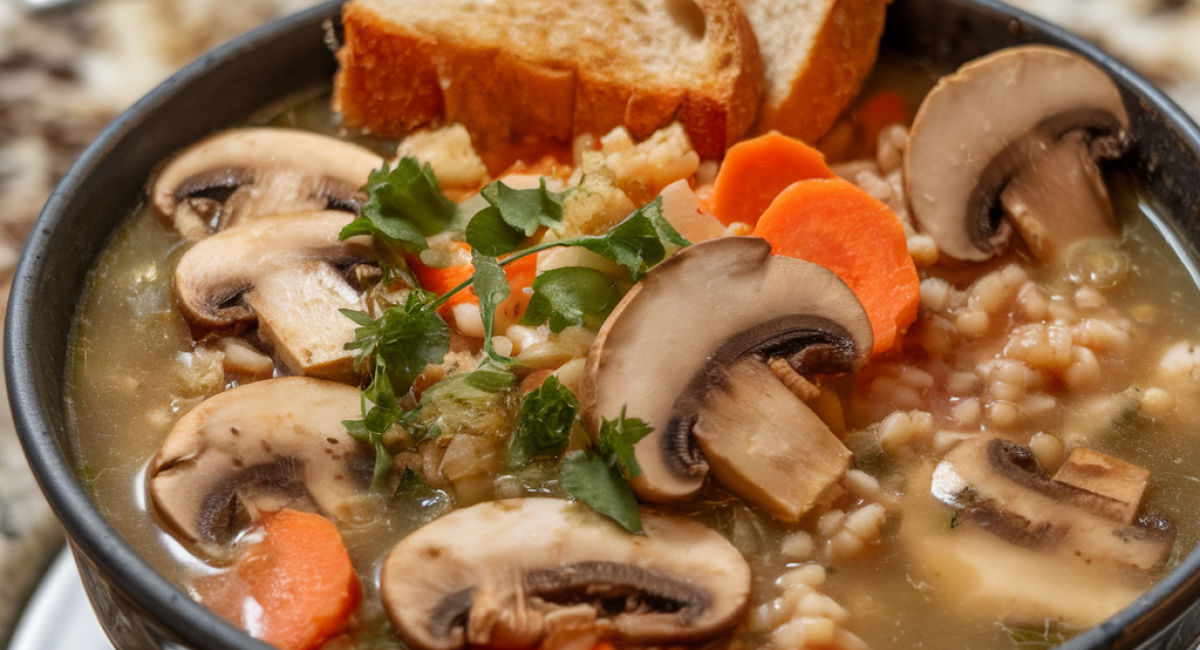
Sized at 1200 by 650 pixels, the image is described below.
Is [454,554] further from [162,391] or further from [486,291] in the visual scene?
[162,391]

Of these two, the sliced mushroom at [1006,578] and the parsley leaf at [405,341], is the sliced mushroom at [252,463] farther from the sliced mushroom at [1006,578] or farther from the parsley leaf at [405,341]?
the sliced mushroom at [1006,578]

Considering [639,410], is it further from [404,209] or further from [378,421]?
[404,209]

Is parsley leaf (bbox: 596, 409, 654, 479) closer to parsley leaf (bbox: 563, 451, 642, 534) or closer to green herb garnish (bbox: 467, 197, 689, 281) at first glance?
parsley leaf (bbox: 563, 451, 642, 534)

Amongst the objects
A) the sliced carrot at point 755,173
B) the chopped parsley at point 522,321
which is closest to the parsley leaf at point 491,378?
the chopped parsley at point 522,321

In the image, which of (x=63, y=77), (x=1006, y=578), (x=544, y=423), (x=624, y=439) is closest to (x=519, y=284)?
(x=544, y=423)

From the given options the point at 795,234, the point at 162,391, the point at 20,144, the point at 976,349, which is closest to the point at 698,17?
the point at 795,234

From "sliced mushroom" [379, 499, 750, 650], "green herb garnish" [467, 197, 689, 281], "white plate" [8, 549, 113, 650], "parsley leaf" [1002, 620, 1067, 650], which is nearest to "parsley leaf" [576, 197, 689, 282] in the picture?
"green herb garnish" [467, 197, 689, 281]
